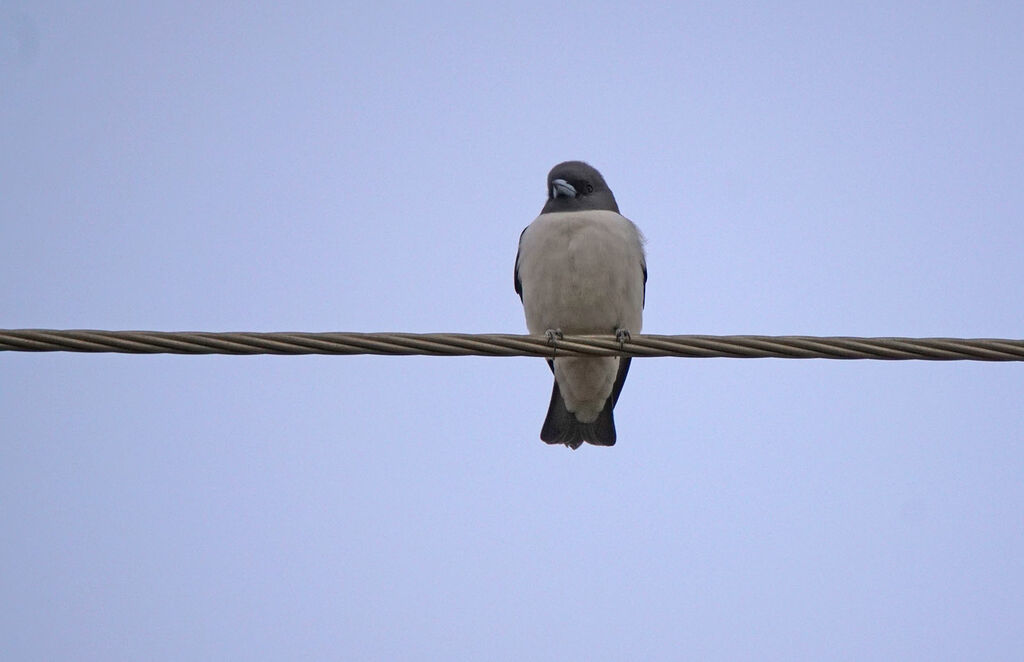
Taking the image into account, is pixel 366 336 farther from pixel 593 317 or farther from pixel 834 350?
pixel 593 317

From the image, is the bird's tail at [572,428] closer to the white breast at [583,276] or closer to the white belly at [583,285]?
the white belly at [583,285]

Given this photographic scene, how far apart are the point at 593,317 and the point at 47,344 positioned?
3609 mm

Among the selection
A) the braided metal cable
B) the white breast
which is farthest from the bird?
the braided metal cable

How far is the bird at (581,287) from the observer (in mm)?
6609

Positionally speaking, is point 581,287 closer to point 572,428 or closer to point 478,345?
point 572,428

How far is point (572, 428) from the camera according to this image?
7.14 m

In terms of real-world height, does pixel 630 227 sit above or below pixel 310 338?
above

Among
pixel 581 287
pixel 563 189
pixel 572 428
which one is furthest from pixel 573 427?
pixel 563 189

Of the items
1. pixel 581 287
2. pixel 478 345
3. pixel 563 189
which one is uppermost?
pixel 563 189

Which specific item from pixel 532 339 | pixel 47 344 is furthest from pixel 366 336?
pixel 47 344

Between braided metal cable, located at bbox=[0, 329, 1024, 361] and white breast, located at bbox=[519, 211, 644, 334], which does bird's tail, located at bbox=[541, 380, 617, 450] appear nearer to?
white breast, located at bbox=[519, 211, 644, 334]

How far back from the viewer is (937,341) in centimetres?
379

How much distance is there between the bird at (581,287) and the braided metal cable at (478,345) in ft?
7.85

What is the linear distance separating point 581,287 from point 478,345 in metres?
2.77
